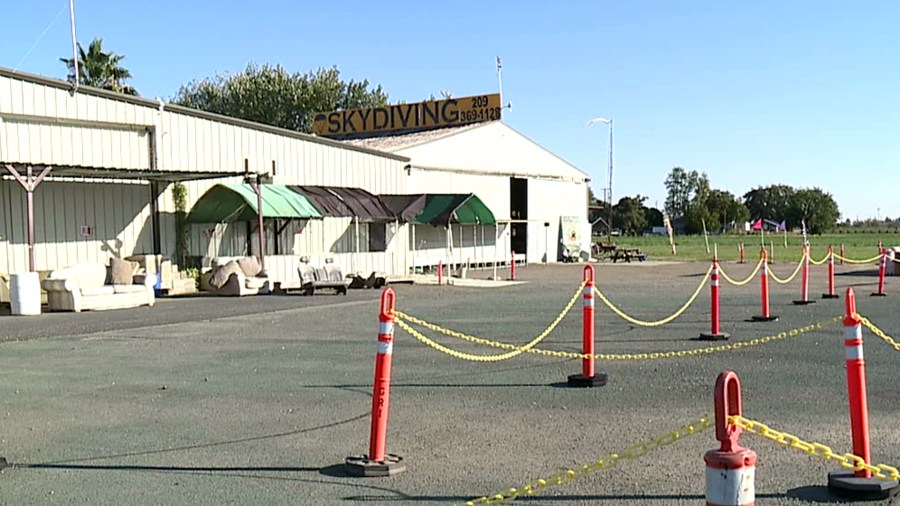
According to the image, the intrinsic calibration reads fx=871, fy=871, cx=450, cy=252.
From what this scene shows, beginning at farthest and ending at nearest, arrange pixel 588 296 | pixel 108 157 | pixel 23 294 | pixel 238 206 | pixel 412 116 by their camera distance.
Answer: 1. pixel 412 116
2. pixel 238 206
3. pixel 108 157
4. pixel 23 294
5. pixel 588 296

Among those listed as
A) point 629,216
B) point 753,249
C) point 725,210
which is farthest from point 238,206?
point 725,210

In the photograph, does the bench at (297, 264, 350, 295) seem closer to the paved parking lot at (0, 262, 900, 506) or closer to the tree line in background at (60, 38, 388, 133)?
the paved parking lot at (0, 262, 900, 506)

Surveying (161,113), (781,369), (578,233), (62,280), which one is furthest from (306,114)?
(781,369)

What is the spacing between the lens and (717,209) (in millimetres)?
139625

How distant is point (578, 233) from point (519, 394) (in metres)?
41.3

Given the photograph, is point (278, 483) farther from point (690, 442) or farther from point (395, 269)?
A: point (395, 269)

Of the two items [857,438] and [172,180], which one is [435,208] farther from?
[857,438]

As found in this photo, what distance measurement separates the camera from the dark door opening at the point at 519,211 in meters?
45.8

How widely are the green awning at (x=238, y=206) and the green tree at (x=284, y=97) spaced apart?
48274mm

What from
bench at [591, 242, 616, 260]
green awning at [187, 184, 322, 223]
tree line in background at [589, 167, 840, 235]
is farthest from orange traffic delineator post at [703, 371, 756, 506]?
tree line in background at [589, 167, 840, 235]

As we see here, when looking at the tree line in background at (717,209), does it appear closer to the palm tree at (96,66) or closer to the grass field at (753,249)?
the grass field at (753,249)

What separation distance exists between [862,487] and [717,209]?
5525 inches

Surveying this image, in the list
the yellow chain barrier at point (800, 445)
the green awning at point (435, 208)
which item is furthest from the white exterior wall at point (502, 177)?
the yellow chain barrier at point (800, 445)

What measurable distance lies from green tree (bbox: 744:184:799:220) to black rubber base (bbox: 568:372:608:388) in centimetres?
16032
